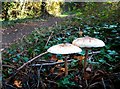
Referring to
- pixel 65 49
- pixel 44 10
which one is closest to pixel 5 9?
pixel 44 10

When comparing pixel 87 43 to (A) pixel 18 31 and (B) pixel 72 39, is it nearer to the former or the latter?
(B) pixel 72 39

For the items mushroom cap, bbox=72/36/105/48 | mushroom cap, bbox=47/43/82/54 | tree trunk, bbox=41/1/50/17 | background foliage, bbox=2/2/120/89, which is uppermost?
mushroom cap, bbox=72/36/105/48

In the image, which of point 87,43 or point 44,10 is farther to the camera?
point 44,10

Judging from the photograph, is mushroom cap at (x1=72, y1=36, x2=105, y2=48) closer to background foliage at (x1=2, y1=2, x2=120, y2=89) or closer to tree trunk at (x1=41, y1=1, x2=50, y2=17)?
background foliage at (x1=2, y1=2, x2=120, y2=89)

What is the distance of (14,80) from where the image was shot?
1112 mm

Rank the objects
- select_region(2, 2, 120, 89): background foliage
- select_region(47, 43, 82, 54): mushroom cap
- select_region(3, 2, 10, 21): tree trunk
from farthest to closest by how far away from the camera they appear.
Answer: select_region(3, 2, 10, 21): tree trunk, select_region(2, 2, 120, 89): background foliage, select_region(47, 43, 82, 54): mushroom cap

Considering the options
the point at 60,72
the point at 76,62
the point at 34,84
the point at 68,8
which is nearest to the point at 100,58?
the point at 76,62

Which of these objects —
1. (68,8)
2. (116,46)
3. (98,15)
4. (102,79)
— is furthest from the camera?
(68,8)

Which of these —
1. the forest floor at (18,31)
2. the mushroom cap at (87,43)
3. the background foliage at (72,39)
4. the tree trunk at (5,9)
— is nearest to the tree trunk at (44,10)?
the tree trunk at (5,9)

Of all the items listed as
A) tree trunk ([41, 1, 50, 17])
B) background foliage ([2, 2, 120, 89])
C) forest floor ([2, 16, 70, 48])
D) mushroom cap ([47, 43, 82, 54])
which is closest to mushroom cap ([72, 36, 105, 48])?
mushroom cap ([47, 43, 82, 54])

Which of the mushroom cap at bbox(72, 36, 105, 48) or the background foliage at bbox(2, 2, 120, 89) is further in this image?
the background foliage at bbox(2, 2, 120, 89)

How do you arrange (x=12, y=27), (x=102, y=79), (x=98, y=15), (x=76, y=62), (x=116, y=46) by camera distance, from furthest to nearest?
(x=12, y=27) → (x=98, y=15) → (x=116, y=46) → (x=76, y=62) → (x=102, y=79)

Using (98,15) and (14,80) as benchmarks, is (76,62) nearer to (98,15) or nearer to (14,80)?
(14,80)

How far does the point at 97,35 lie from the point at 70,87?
0.56 m
